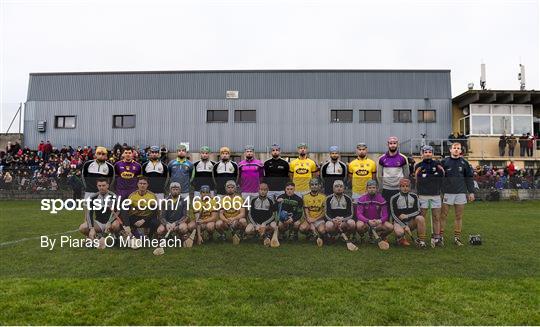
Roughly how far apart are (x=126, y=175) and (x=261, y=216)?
3082mm

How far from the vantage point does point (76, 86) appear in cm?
3089

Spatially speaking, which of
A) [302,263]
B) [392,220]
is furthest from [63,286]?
[392,220]

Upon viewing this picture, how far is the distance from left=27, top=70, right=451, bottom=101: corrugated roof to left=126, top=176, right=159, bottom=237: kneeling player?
2188cm

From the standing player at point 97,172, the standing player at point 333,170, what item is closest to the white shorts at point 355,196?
the standing player at point 333,170

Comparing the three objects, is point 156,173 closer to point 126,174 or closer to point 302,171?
point 126,174

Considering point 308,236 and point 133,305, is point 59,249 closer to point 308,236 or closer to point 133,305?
point 133,305

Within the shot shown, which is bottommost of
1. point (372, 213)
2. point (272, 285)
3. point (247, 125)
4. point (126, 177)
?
point (272, 285)

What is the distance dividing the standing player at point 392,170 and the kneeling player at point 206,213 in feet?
12.4

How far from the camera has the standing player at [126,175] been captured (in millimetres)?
8820

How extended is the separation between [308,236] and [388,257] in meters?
2.06

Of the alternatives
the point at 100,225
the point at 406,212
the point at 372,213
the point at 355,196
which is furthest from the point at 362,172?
the point at 100,225

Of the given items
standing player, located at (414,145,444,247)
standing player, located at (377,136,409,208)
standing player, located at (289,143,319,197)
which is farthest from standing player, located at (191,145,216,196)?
standing player, located at (414,145,444,247)

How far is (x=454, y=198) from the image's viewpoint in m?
8.98

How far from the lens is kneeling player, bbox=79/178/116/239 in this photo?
337 inches
